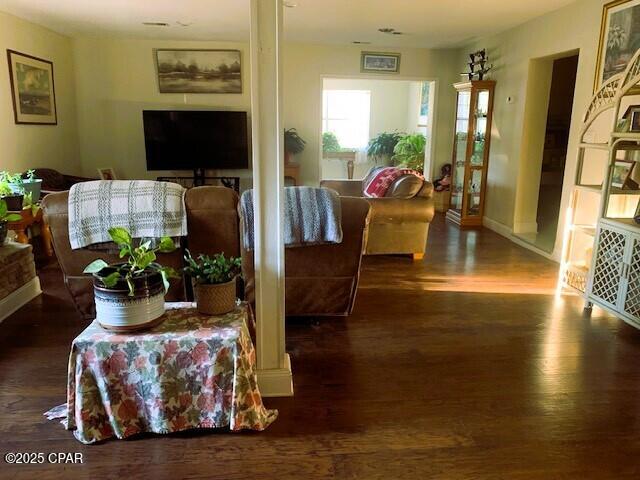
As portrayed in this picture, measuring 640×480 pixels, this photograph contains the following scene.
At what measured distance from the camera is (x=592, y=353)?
9.16 ft

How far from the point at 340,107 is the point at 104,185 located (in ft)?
24.8

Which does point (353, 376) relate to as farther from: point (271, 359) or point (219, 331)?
point (219, 331)

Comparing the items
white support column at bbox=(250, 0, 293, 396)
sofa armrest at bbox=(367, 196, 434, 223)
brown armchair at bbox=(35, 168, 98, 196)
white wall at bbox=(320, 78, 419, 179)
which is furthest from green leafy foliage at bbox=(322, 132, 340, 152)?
white support column at bbox=(250, 0, 293, 396)

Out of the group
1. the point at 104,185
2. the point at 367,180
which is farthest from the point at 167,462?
the point at 367,180

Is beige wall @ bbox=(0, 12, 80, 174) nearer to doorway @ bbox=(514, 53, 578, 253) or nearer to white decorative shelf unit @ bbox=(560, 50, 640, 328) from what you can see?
white decorative shelf unit @ bbox=(560, 50, 640, 328)

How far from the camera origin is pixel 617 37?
384cm

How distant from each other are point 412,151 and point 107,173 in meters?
4.86

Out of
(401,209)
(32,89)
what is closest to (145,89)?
(32,89)

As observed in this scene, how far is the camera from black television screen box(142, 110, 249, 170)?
6.58m

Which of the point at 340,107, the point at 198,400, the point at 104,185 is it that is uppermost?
the point at 340,107

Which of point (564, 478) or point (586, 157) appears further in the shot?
point (586, 157)

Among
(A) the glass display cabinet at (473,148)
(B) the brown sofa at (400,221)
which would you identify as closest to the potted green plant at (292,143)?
(A) the glass display cabinet at (473,148)

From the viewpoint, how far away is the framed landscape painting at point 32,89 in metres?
5.04

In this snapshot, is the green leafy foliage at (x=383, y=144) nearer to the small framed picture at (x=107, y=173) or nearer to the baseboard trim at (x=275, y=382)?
the small framed picture at (x=107, y=173)
